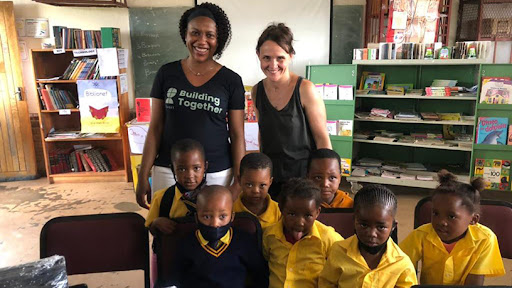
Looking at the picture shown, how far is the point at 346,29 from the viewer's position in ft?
13.9

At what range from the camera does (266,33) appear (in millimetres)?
1694

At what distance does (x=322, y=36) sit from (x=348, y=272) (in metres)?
3.53

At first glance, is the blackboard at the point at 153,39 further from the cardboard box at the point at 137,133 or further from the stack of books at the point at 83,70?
the cardboard box at the point at 137,133

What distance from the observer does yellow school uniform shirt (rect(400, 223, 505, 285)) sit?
1.33m

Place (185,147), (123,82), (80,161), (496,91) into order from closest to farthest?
1. (185,147)
2. (496,91)
3. (123,82)
4. (80,161)

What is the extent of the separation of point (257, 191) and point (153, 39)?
3.47 meters

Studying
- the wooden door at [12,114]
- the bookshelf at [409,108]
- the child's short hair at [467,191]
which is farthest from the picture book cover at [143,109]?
the child's short hair at [467,191]

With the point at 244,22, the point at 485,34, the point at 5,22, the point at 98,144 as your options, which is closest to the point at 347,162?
the point at 244,22

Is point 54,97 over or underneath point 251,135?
over

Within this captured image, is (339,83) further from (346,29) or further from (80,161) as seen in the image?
(80,161)

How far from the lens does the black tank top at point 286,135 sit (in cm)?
177

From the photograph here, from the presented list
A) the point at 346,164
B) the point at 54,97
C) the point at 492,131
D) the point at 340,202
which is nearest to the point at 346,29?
the point at 346,164

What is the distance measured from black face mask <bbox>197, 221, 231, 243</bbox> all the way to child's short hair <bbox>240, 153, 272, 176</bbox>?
0.30m

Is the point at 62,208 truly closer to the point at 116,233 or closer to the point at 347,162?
the point at 116,233
